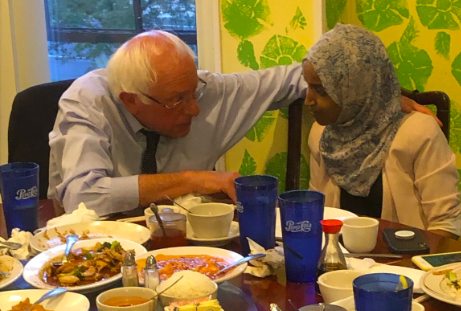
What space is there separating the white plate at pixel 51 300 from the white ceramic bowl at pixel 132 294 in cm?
6

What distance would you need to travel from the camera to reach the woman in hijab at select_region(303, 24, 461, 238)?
2008 millimetres

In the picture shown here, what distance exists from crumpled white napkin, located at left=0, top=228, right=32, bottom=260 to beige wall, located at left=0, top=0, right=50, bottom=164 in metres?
1.37

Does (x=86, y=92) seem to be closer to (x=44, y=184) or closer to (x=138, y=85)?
(x=138, y=85)

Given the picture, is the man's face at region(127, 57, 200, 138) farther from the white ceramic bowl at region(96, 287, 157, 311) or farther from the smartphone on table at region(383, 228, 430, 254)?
the white ceramic bowl at region(96, 287, 157, 311)

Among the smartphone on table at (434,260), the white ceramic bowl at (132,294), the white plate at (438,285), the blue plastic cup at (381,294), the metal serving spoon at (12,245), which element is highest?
the blue plastic cup at (381,294)

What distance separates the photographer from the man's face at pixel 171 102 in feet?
6.93

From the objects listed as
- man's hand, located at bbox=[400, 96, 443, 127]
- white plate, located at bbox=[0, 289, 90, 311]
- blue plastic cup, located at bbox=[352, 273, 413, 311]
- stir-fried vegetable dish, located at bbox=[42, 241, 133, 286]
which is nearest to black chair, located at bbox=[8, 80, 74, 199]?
stir-fried vegetable dish, located at bbox=[42, 241, 133, 286]

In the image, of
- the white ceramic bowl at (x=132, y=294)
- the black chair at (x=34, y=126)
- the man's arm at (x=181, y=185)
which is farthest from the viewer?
the black chair at (x=34, y=126)

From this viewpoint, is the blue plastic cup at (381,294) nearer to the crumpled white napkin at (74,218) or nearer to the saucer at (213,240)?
the saucer at (213,240)

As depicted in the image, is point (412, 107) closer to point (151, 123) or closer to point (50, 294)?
point (151, 123)

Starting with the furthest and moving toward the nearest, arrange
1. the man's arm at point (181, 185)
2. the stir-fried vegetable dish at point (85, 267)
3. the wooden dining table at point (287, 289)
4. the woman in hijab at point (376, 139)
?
1. the woman in hijab at point (376, 139)
2. the man's arm at point (181, 185)
3. the stir-fried vegetable dish at point (85, 267)
4. the wooden dining table at point (287, 289)

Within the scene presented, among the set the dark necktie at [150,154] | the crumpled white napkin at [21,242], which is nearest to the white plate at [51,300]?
the crumpled white napkin at [21,242]

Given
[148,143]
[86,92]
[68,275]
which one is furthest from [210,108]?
[68,275]

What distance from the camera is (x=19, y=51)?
2.76 m
